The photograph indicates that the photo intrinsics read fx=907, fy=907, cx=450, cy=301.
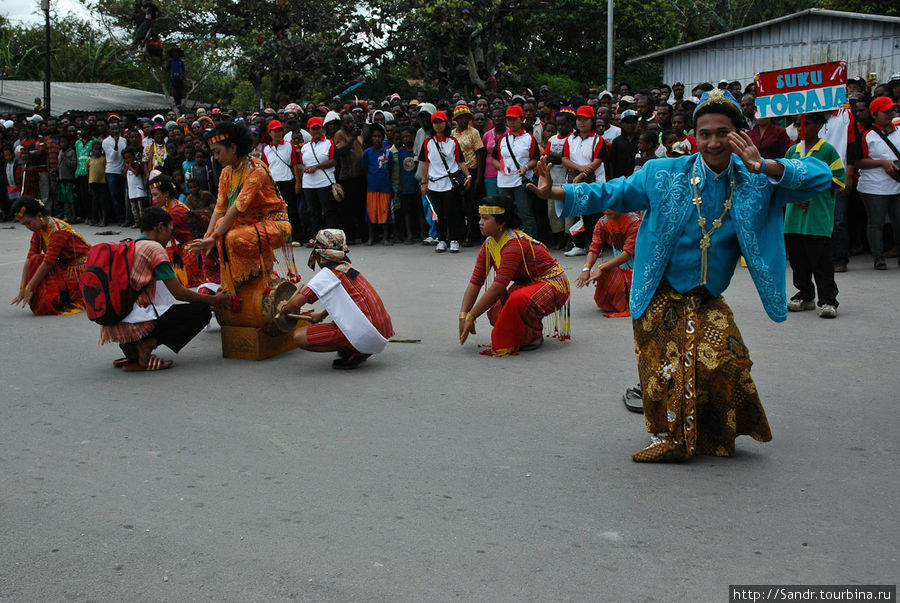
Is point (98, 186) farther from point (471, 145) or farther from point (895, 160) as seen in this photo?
point (895, 160)

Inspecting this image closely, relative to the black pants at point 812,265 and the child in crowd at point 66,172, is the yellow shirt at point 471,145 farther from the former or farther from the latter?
the child in crowd at point 66,172

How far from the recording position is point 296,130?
47.5ft

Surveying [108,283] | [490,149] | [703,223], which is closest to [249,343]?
[108,283]

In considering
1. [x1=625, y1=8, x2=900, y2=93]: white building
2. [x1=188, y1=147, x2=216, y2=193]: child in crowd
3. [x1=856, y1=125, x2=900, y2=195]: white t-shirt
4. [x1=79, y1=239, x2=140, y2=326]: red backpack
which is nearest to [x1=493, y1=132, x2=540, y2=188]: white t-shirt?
[x1=856, y1=125, x2=900, y2=195]: white t-shirt

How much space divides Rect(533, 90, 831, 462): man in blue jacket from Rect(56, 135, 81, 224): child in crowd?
1689 centimetres

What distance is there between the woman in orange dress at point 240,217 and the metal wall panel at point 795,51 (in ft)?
63.7

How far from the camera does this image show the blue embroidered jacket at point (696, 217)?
4312 millimetres

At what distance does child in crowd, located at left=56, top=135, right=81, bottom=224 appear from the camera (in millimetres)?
18859

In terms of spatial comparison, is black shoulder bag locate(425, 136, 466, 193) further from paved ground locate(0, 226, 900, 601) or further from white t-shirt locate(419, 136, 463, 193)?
paved ground locate(0, 226, 900, 601)

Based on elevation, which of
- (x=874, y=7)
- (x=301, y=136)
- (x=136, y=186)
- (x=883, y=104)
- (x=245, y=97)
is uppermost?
(x=874, y=7)

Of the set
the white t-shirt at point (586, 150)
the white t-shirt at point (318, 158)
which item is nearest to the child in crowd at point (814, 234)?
the white t-shirt at point (586, 150)

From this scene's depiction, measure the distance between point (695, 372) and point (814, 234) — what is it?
14.1 ft

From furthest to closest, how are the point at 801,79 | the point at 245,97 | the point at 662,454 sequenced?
the point at 245,97, the point at 801,79, the point at 662,454

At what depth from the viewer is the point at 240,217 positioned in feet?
24.4
